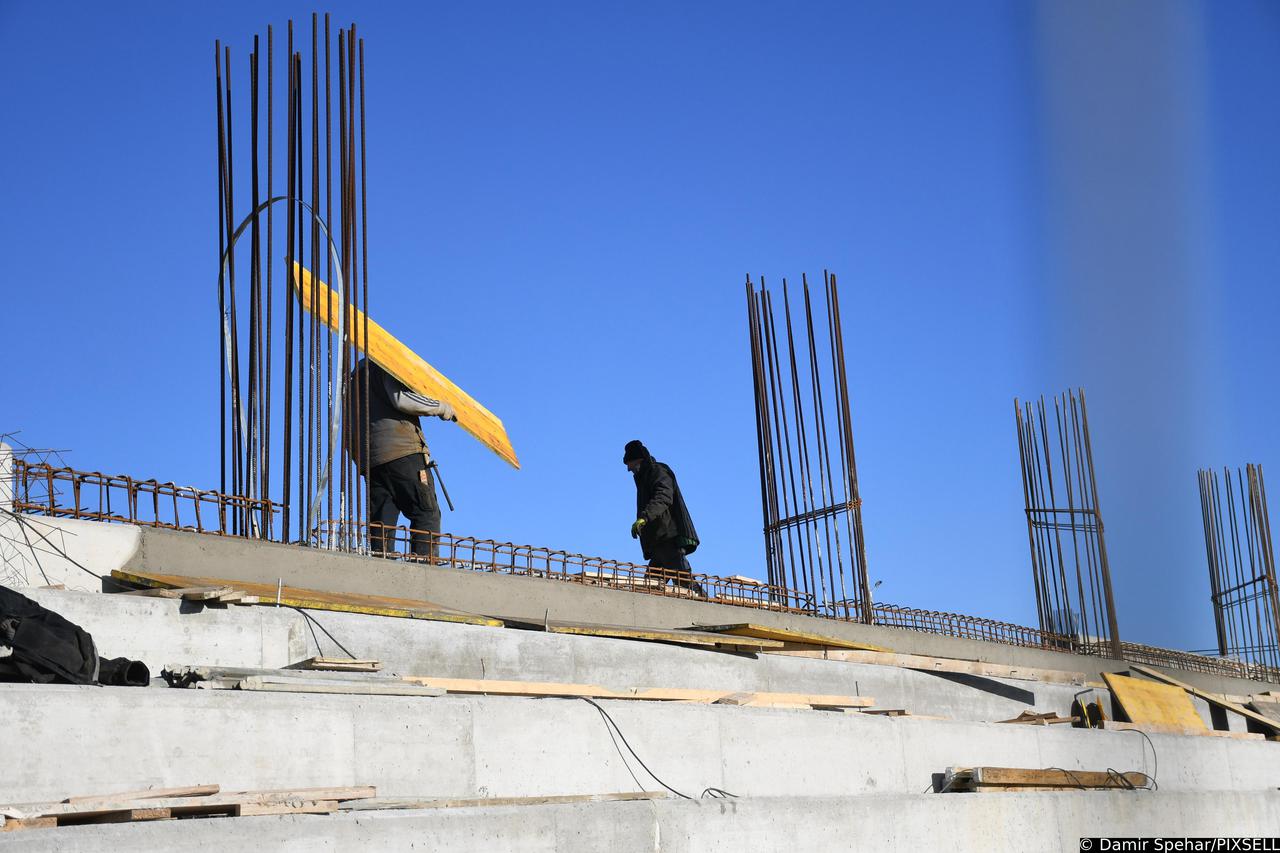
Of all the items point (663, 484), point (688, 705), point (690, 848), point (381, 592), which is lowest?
point (690, 848)

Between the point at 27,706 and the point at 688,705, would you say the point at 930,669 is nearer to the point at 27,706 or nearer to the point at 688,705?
the point at 688,705

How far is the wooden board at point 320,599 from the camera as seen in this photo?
7297mm

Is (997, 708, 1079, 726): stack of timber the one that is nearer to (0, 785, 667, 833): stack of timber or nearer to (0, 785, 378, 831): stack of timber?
(0, 785, 667, 833): stack of timber

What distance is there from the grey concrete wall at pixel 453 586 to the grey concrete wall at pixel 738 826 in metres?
2.93

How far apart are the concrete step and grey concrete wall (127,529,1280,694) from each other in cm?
88

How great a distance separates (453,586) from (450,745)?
3.03 m

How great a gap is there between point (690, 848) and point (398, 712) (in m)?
1.53

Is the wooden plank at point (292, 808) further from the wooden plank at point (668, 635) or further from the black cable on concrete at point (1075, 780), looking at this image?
the black cable on concrete at point (1075, 780)

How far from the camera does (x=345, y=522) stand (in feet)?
30.2

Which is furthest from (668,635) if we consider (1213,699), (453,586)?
(1213,699)

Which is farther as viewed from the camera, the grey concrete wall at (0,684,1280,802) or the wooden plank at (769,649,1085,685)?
the wooden plank at (769,649,1085,685)

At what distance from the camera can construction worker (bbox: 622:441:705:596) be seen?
39.6ft

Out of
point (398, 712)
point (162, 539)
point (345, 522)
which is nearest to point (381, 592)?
point (345, 522)

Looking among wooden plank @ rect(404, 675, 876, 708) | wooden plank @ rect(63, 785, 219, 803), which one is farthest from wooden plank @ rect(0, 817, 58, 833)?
wooden plank @ rect(404, 675, 876, 708)
